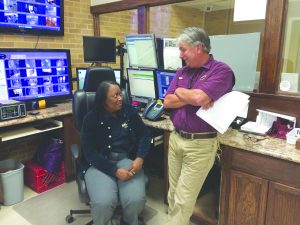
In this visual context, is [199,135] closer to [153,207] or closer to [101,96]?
[101,96]

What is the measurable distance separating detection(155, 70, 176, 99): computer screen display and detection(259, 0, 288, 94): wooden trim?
834 mm

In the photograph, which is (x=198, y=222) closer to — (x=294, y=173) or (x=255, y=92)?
(x=294, y=173)

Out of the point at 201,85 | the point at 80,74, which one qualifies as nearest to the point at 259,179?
the point at 201,85

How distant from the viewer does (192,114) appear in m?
1.74

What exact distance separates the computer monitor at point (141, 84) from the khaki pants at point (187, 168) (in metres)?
1.02

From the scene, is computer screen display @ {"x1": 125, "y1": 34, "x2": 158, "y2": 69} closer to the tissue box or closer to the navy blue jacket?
the navy blue jacket

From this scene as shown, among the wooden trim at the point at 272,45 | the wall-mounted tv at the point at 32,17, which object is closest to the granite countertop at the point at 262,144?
the wooden trim at the point at 272,45

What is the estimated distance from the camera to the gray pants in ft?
5.94

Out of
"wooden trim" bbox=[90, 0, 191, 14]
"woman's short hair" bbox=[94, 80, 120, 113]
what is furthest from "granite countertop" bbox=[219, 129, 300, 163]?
"wooden trim" bbox=[90, 0, 191, 14]

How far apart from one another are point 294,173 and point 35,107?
2419 millimetres

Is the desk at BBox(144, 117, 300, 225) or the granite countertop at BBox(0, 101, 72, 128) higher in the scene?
the granite countertop at BBox(0, 101, 72, 128)

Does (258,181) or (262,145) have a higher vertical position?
(262,145)

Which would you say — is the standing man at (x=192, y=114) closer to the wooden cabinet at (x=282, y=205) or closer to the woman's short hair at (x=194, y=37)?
the woman's short hair at (x=194, y=37)

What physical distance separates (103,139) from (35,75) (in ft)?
4.31
